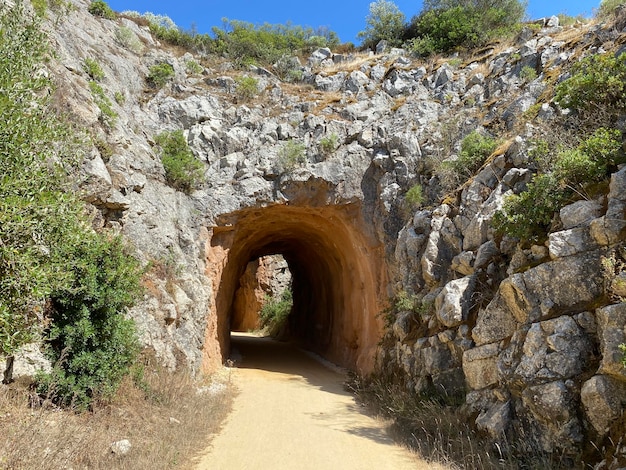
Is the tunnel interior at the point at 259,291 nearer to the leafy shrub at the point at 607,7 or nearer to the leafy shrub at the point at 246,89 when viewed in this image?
the leafy shrub at the point at 246,89

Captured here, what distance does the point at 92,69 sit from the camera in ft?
48.6

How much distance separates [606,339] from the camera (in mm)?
5852

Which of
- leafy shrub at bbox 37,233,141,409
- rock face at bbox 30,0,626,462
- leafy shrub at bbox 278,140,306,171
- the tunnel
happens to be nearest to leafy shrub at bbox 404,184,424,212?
rock face at bbox 30,0,626,462

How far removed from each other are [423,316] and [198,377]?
7.06m

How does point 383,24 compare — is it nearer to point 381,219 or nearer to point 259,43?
point 259,43

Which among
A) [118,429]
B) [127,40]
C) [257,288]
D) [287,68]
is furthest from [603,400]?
[257,288]

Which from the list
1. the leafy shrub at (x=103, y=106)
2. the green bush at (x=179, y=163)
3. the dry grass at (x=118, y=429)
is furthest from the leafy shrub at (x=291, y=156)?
the dry grass at (x=118, y=429)

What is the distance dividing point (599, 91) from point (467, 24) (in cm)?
1468

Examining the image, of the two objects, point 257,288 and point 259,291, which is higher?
point 257,288

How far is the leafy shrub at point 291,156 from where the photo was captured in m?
16.1

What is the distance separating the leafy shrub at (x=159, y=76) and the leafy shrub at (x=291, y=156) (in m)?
7.02

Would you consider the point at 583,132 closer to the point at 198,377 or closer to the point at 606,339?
the point at 606,339

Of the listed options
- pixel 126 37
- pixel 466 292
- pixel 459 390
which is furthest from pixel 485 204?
pixel 126 37

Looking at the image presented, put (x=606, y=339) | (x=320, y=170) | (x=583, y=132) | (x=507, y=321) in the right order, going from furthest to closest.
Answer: (x=320, y=170) < (x=583, y=132) < (x=507, y=321) < (x=606, y=339)
